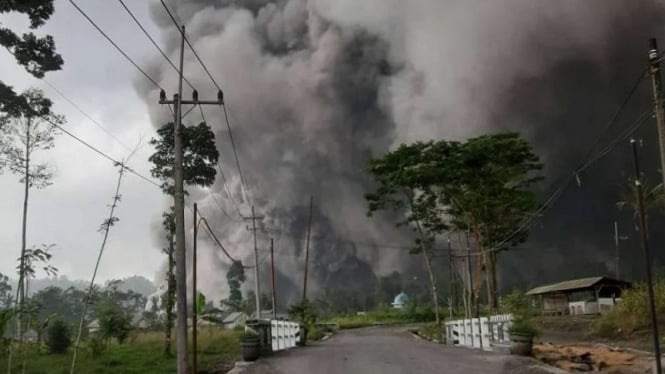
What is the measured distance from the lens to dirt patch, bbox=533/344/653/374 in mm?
16547

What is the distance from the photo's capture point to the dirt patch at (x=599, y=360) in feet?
54.3

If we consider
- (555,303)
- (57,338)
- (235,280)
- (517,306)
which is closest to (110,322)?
(57,338)

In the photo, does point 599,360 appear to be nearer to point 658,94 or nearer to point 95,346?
point 658,94

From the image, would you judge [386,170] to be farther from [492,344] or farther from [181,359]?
[181,359]

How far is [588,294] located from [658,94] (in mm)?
42034

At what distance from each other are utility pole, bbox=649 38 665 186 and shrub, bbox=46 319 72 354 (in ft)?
89.8

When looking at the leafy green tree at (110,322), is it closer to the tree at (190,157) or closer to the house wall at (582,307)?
the tree at (190,157)

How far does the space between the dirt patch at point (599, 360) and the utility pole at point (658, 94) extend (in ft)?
19.7

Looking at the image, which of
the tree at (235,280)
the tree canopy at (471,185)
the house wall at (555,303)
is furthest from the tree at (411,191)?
the tree at (235,280)

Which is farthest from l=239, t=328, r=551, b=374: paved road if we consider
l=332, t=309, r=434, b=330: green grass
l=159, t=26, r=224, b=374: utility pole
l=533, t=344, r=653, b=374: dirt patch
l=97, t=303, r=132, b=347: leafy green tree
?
l=332, t=309, r=434, b=330: green grass

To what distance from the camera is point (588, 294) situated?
50438 millimetres

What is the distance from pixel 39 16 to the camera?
18.2 metres

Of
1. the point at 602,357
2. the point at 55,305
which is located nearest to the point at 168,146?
the point at 602,357

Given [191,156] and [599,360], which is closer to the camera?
[599,360]
